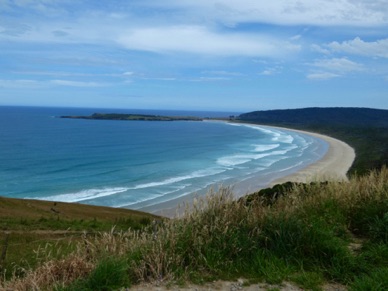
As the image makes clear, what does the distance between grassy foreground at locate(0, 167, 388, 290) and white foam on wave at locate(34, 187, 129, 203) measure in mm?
26350

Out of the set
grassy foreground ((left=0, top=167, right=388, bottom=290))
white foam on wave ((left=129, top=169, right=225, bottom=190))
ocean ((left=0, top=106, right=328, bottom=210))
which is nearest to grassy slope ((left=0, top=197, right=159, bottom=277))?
grassy foreground ((left=0, top=167, right=388, bottom=290))

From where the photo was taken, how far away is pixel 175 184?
3469cm

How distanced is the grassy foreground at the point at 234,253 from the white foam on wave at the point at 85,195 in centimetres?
2635

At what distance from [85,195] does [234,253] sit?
28.6 meters

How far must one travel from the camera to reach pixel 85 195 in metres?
31.3

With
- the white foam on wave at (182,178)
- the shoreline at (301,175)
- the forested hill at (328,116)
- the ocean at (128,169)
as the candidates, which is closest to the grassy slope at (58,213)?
the shoreline at (301,175)

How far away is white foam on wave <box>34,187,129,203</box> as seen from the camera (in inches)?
1182

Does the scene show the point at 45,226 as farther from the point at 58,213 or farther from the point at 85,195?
the point at 85,195

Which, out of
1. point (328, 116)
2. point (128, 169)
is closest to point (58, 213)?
point (128, 169)

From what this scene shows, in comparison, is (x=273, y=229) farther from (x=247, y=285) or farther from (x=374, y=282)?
(x=374, y=282)

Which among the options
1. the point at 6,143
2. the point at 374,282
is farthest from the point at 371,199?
the point at 6,143

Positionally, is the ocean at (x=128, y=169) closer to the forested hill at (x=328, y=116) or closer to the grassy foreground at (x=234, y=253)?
the grassy foreground at (x=234, y=253)

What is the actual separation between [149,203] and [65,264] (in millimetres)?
23988

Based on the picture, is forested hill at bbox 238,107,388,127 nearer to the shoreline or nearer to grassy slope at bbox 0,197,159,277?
the shoreline
